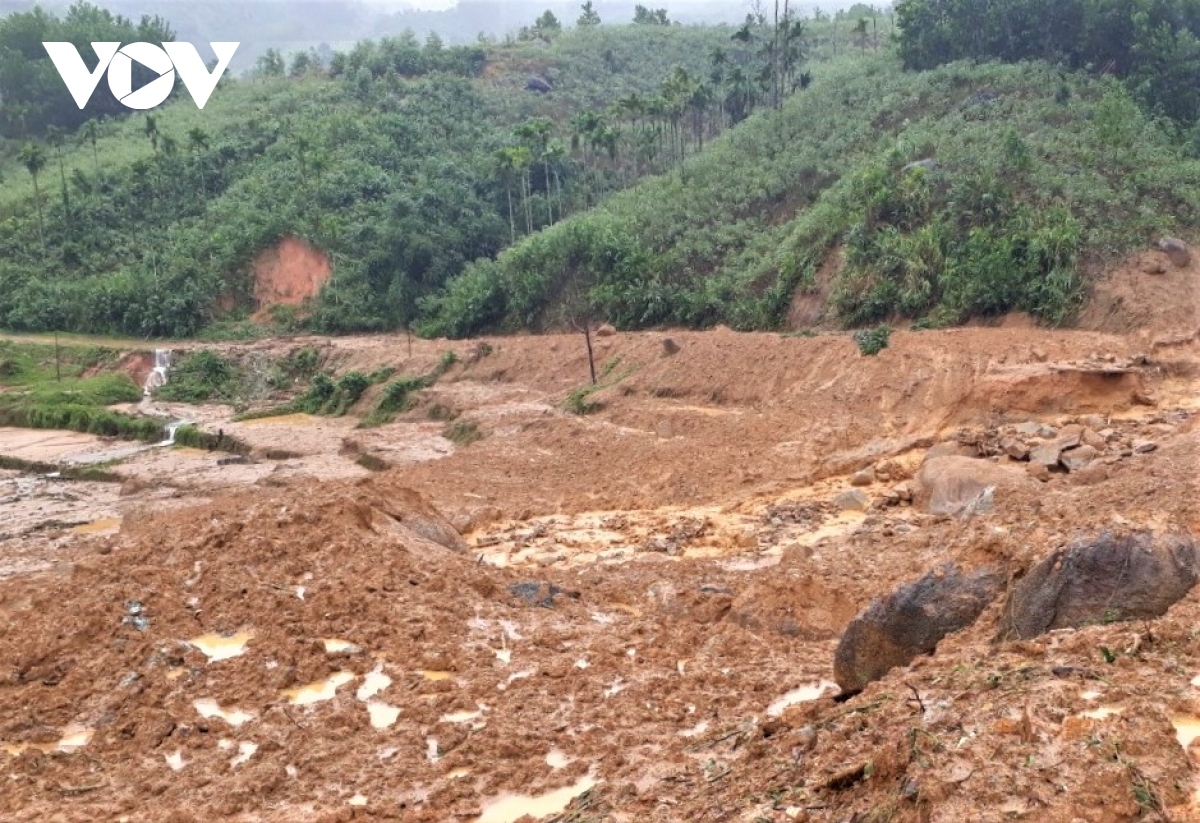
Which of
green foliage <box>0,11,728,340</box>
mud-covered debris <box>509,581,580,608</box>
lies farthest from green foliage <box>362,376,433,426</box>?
mud-covered debris <box>509,581,580,608</box>

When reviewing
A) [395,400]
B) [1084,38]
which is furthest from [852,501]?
[1084,38]

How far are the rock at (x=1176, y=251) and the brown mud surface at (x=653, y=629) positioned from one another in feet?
8.24

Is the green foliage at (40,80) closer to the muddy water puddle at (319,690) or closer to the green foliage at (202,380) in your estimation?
the green foliage at (202,380)

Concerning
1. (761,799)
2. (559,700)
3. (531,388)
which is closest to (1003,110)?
(531,388)

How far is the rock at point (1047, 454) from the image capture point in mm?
15883

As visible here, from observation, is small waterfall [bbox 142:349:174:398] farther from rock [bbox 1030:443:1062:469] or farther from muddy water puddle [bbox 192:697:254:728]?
rock [bbox 1030:443:1062:469]

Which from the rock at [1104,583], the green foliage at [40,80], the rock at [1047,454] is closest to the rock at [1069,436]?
the rock at [1047,454]

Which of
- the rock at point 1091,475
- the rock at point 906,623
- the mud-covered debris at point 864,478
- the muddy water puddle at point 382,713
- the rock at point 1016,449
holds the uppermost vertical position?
the rock at point 906,623

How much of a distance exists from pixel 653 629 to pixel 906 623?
3.33m

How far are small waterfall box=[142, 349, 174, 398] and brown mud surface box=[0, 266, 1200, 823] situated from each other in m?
17.4

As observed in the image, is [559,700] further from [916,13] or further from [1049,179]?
[916,13]

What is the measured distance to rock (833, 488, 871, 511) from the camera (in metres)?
16.8

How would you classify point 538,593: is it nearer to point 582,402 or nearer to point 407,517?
point 407,517

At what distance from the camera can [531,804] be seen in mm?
7859
